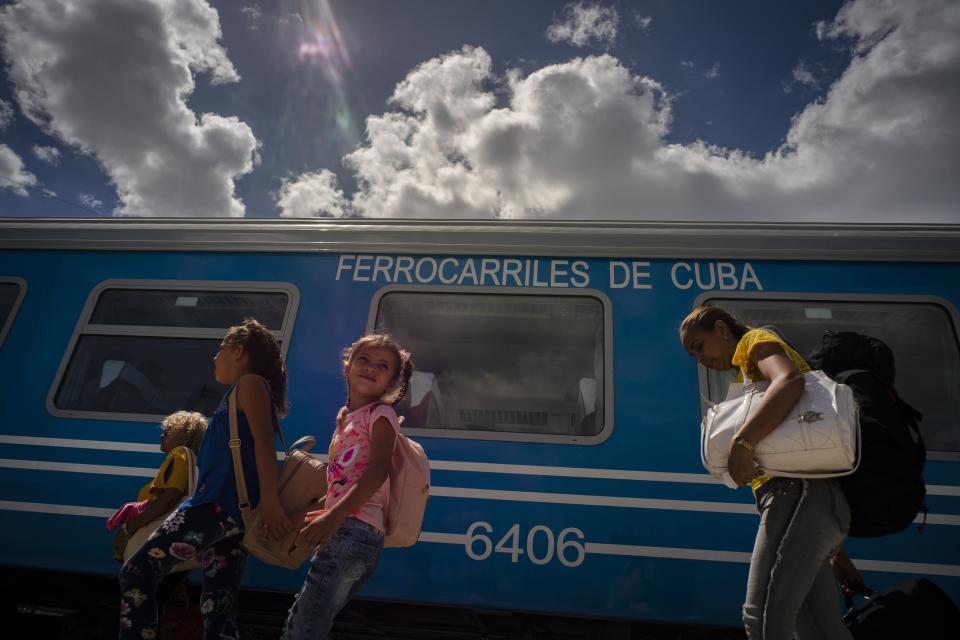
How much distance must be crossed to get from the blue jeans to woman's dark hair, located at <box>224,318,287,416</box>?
71 cm

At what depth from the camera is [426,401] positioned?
3641mm

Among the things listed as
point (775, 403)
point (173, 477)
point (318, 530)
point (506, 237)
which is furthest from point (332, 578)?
point (506, 237)

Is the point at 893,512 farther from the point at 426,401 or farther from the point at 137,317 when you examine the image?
the point at 137,317

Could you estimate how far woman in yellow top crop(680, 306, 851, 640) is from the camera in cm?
196

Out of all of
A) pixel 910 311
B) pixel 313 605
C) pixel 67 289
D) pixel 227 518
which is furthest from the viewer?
pixel 67 289

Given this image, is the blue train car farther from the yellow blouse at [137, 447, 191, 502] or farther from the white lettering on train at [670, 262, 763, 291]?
the yellow blouse at [137, 447, 191, 502]

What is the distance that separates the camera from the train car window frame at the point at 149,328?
11.7ft

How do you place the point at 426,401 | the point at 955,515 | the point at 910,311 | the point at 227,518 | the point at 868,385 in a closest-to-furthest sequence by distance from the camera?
the point at 868,385
the point at 227,518
the point at 955,515
the point at 910,311
the point at 426,401

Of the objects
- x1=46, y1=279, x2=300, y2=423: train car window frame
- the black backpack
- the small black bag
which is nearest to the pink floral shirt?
x1=46, y1=279, x2=300, y2=423: train car window frame

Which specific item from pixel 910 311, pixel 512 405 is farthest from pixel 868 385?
pixel 512 405

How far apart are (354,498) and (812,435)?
1537 mm

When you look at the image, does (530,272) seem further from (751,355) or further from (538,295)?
(751,355)

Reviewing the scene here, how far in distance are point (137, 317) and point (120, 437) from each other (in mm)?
815

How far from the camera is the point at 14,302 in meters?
3.96
